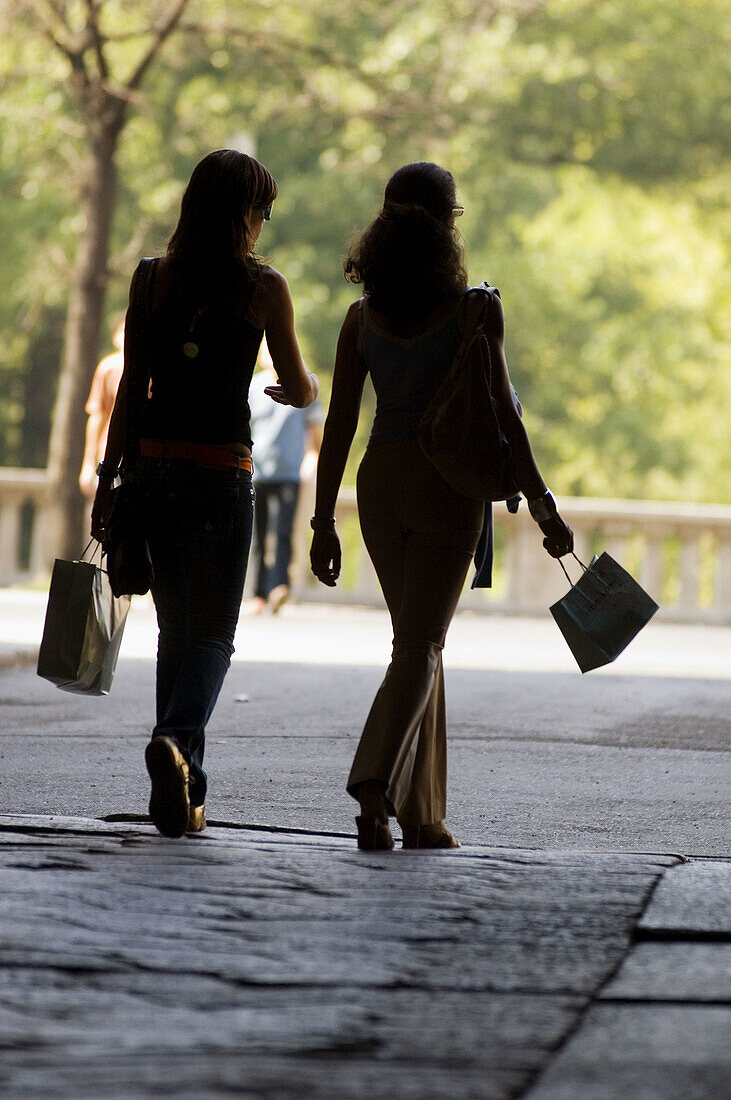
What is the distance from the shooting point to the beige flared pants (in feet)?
15.6

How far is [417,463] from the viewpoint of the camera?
4852 millimetres

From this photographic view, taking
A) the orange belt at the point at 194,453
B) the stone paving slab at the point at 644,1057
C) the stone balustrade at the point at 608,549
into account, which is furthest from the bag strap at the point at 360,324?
the stone balustrade at the point at 608,549

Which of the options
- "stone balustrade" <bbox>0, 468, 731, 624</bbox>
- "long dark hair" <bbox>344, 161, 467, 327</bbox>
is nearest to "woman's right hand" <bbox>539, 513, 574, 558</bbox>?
"long dark hair" <bbox>344, 161, 467, 327</bbox>

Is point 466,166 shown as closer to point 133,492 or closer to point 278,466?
point 278,466

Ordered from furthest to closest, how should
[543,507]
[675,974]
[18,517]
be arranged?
[18,517], [543,507], [675,974]

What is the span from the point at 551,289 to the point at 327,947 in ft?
98.6

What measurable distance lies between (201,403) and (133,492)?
30cm

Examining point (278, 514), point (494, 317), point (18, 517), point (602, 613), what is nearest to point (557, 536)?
point (602, 613)

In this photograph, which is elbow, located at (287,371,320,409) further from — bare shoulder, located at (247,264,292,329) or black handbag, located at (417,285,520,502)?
black handbag, located at (417,285,520,502)

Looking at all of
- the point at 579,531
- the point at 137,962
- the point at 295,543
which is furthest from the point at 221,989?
the point at 579,531

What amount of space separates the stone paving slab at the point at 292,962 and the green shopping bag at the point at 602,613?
65 centimetres

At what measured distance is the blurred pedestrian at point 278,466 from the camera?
14.0 metres

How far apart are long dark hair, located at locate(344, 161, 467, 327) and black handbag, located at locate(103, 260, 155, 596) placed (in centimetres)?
58

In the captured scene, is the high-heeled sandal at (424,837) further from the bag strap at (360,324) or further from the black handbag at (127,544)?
the bag strap at (360,324)
